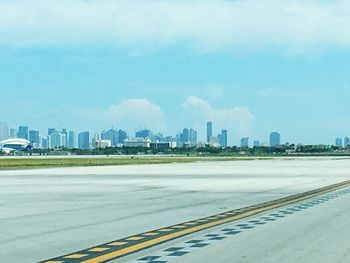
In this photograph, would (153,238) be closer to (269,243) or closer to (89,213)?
(269,243)

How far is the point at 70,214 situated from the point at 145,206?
4.02 meters

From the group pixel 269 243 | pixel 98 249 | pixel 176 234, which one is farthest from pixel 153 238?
pixel 269 243

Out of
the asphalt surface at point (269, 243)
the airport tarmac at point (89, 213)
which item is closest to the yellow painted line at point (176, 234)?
the asphalt surface at point (269, 243)

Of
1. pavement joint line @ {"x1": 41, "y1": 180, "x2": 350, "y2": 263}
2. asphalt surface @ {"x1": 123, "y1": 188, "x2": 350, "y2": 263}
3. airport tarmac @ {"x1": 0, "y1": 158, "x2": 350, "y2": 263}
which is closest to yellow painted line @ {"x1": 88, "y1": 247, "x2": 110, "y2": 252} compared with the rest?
pavement joint line @ {"x1": 41, "y1": 180, "x2": 350, "y2": 263}

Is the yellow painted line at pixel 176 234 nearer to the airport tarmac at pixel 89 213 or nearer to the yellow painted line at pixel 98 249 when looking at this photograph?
the yellow painted line at pixel 98 249

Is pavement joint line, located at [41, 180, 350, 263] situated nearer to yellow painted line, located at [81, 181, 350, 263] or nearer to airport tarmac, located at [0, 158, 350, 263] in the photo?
yellow painted line, located at [81, 181, 350, 263]

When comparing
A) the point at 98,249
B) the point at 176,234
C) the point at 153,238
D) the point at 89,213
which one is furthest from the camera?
the point at 89,213

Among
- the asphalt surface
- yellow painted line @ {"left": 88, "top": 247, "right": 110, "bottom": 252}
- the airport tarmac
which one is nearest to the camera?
the asphalt surface

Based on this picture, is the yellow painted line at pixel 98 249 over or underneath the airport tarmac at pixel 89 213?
underneath

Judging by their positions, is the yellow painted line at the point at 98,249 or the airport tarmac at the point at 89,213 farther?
the airport tarmac at the point at 89,213

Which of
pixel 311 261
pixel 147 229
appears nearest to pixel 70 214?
pixel 147 229

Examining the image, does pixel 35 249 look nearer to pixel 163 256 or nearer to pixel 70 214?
pixel 163 256

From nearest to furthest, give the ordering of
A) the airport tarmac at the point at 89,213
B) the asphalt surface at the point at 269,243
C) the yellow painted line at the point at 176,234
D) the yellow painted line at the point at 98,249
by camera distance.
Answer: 1. the asphalt surface at the point at 269,243
2. the yellow painted line at the point at 176,234
3. the yellow painted line at the point at 98,249
4. the airport tarmac at the point at 89,213

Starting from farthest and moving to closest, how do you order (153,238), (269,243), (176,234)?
1. (176,234)
2. (153,238)
3. (269,243)
